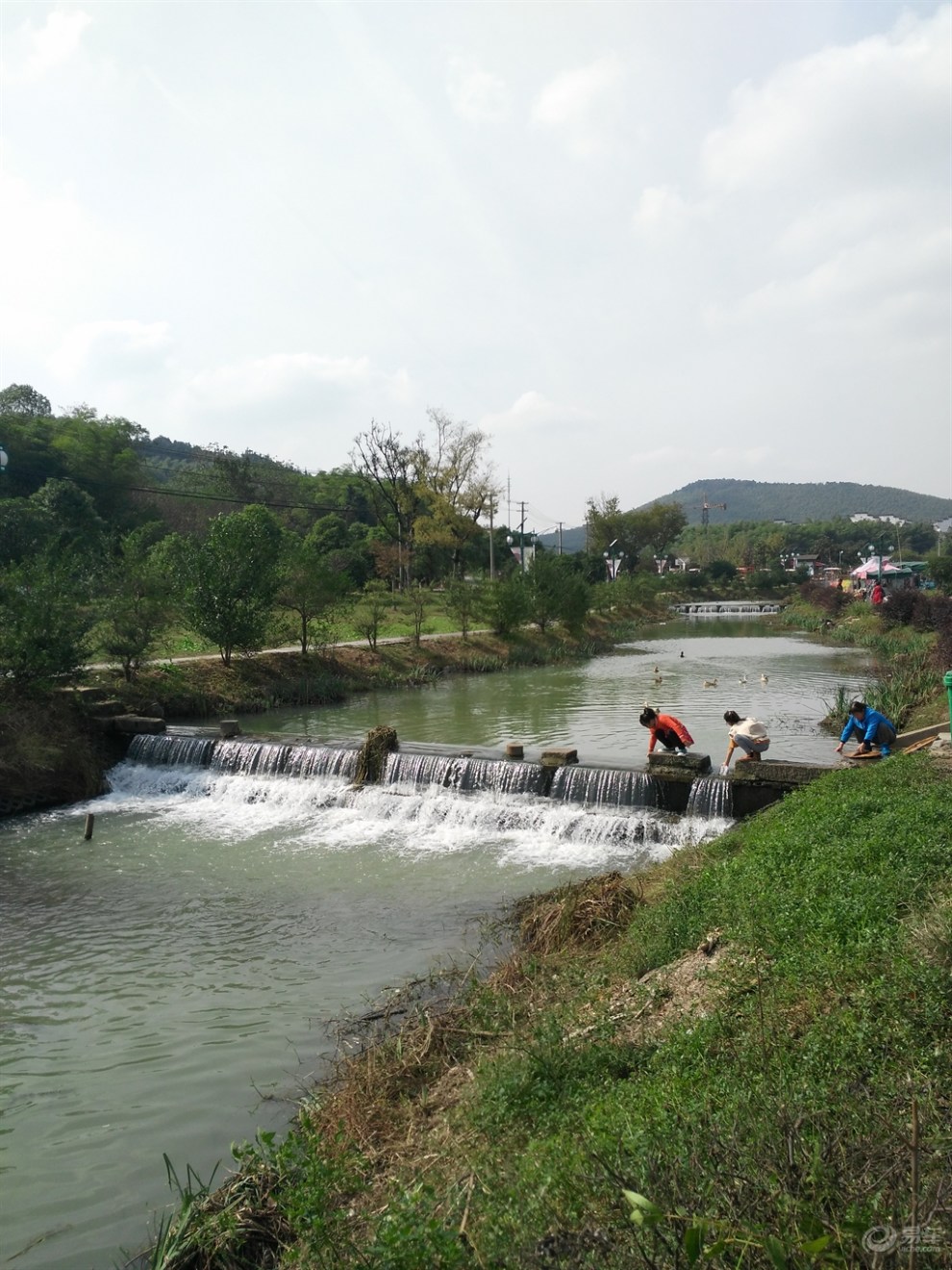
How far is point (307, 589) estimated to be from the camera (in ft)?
93.0

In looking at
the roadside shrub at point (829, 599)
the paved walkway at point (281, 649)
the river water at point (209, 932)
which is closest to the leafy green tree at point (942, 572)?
the roadside shrub at point (829, 599)

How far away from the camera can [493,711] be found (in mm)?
23250

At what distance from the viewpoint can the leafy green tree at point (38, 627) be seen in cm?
1656

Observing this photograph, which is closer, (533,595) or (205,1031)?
(205,1031)

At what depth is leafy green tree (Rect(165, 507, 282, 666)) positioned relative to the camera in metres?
24.8

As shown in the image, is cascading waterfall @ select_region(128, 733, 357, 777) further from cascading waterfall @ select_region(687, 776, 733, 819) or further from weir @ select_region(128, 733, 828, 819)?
cascading waterfall @ select_region(687, 776, 733, 819)

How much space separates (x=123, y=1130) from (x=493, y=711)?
17893 millimetres

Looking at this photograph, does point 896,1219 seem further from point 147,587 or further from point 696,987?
point 147,587

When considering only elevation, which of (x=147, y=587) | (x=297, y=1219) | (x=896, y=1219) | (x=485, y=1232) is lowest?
(x=297, y=1219)

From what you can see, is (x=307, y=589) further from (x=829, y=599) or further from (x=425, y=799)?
(x=829, y=599)

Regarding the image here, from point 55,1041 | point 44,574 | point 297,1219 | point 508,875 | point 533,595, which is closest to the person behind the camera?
point 297,1219

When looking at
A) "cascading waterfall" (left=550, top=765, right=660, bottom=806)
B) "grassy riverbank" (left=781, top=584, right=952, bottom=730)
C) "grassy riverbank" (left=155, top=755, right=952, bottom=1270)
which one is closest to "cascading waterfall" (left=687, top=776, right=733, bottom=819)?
"cascading waterfall" (left=550, top=765, right=660, bottom=806)

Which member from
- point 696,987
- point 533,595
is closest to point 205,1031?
point 696,987


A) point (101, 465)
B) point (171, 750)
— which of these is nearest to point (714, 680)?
point (171, 750)
